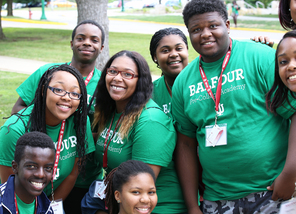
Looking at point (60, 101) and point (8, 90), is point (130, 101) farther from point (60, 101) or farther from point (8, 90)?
point (8, 90)

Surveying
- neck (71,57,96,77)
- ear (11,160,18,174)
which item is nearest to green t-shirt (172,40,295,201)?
ear (11,160,18,174)

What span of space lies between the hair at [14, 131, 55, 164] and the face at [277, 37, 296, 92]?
192 cm

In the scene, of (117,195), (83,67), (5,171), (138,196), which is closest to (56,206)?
(5,171)

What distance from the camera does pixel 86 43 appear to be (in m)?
4.40

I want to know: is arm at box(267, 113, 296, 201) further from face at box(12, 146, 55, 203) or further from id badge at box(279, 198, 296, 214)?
face at box(12, 146, 55, 203)

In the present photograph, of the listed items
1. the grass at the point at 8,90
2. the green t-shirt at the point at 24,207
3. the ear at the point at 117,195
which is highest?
the ear at the point at 117,195

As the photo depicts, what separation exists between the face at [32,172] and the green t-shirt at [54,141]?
0.23 meters

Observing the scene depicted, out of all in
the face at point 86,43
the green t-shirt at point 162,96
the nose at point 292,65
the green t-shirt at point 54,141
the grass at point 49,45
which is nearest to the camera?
the nose at point 292,65

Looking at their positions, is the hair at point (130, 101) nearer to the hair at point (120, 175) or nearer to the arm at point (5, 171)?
the hair at point (120, 175)

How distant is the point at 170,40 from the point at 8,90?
6.74m

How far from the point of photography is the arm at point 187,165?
3201 millimetres

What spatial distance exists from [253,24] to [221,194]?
79.6ft

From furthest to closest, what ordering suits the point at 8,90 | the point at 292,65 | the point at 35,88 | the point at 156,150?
the point at 8,90, the point at 35,88, the point at 156,150, the point at 292,65

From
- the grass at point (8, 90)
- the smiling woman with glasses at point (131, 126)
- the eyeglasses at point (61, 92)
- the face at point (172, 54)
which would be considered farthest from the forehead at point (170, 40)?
the grass at point (8, 90)
